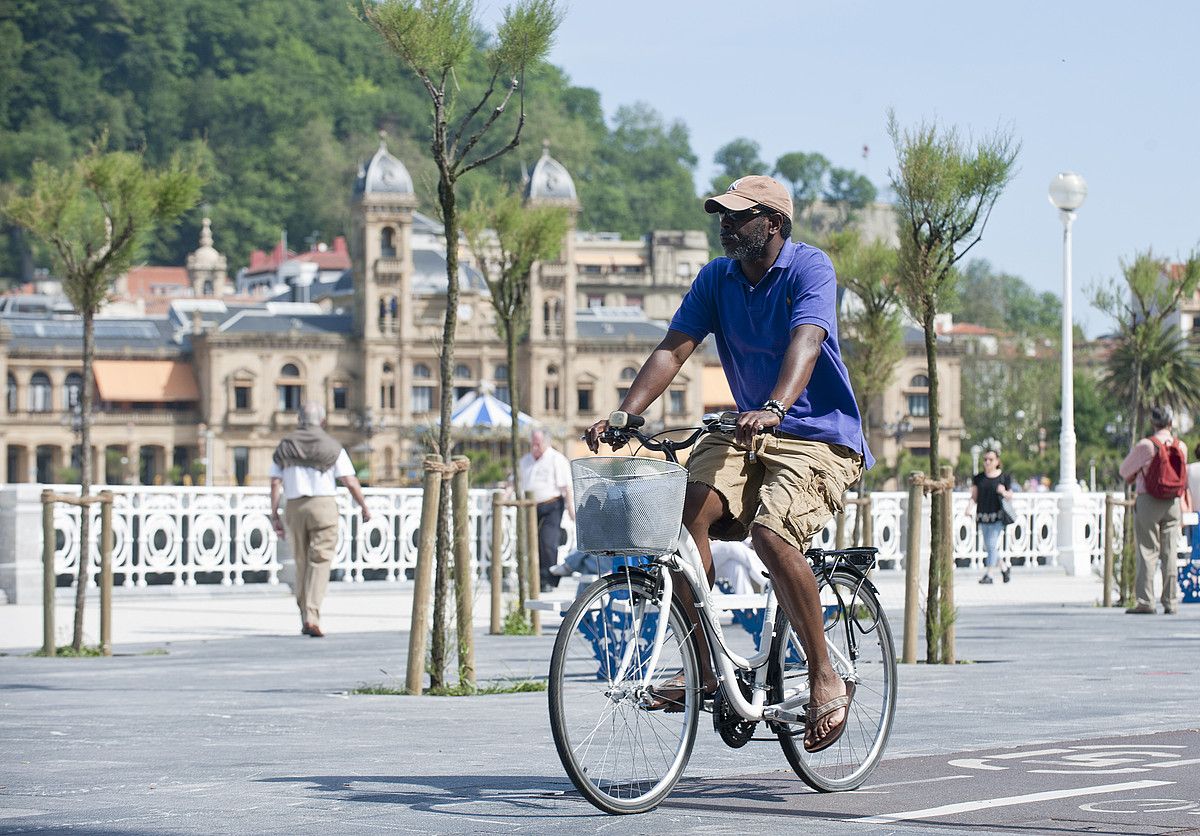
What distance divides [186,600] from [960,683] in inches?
489

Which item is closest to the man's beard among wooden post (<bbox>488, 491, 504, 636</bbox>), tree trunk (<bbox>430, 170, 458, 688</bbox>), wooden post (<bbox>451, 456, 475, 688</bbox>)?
tree trunk (<bbox>430, 170, 458, 688</bbox>)

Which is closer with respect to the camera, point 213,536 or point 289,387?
point 213,536

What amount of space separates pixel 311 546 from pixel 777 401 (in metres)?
9.46

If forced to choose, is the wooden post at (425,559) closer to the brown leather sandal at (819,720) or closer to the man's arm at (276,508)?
the brown leather sandal at (819,720)

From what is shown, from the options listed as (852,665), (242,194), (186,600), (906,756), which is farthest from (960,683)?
(242,194)

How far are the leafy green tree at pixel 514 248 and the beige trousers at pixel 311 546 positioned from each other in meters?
2.13

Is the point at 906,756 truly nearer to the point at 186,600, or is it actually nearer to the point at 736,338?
the point at 736,338

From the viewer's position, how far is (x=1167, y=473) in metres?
16.2

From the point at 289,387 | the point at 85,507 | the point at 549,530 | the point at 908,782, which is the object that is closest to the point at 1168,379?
the point at 549,530

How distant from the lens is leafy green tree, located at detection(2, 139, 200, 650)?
520 inches

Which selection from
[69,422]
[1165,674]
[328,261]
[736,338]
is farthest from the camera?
[328,261]

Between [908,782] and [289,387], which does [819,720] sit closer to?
[908,782]

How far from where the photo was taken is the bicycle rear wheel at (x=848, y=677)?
19.8 ft

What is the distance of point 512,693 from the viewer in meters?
9.80
